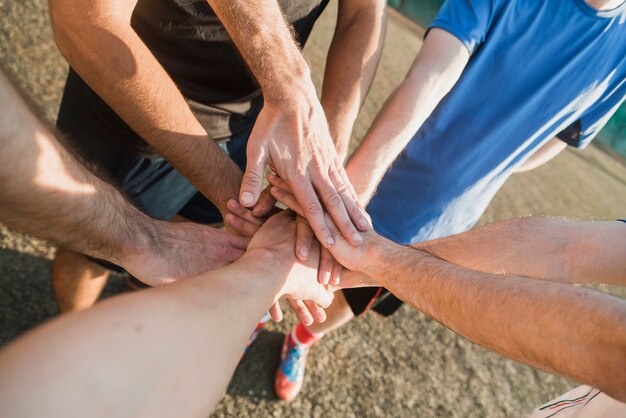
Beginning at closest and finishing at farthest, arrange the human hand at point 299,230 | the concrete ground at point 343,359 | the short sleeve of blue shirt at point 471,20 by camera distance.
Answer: the human hand at point 299,230 < the short sleeve of blue shirt at point 471,20 < the concrete ground at point 343,359

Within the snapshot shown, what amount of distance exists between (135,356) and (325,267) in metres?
0.97

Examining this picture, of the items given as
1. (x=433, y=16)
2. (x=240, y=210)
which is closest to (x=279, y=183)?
(x=240, y=210)

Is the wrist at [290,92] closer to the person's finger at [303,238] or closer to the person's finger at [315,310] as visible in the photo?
the person's finger at [303,238]

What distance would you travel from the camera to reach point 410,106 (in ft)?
5.90

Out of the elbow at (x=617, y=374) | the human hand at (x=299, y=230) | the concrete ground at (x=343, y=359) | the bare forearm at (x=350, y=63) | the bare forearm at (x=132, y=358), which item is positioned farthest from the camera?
the concrete ground at (x=343, y=359)

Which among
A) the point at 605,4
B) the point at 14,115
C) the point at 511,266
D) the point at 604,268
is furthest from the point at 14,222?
the point at 605,4

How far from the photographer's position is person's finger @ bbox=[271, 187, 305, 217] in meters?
1.63

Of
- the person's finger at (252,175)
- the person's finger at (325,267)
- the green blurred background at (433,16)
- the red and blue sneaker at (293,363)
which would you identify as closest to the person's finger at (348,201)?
the person's finger at (325,267)

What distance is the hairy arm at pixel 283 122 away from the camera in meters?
1.51

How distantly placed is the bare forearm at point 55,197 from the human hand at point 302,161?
0.37 metres

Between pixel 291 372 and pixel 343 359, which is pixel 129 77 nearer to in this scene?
pixel 291 372

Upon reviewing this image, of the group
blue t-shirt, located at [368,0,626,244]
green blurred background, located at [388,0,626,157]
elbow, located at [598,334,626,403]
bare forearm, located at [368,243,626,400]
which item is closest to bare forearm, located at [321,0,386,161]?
blue t-shirt, located at [368,0,626,244]

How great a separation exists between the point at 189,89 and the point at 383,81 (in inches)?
139

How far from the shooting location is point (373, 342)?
2.63m
